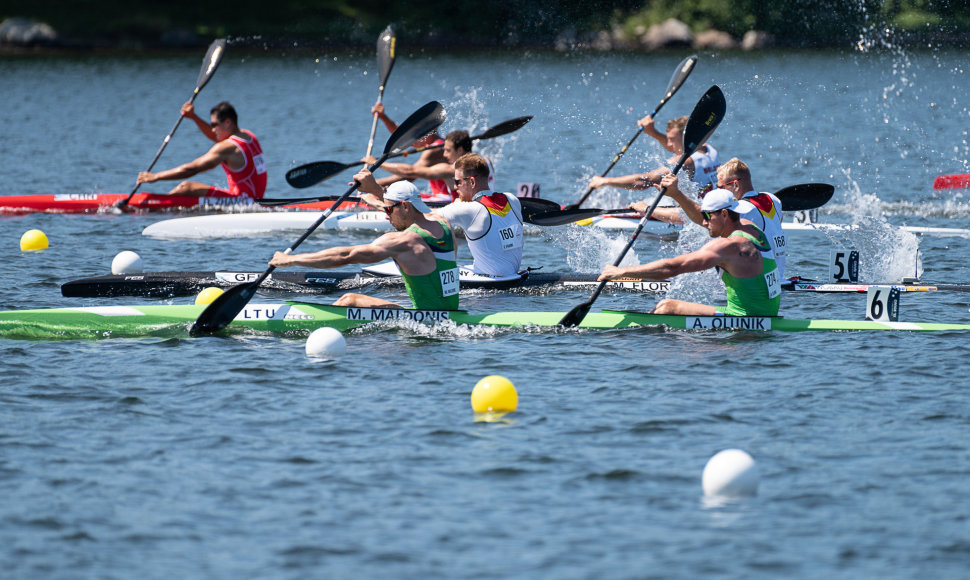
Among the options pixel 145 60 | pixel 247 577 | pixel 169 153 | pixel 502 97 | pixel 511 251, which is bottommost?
pixel 247 577

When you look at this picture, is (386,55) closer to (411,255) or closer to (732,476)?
(411,255)

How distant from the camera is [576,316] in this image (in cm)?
1130

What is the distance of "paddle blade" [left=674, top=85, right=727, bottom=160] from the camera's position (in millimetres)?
12875

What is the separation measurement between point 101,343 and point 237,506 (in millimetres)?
4389

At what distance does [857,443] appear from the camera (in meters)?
8.30

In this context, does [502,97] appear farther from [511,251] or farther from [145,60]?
[511,251]

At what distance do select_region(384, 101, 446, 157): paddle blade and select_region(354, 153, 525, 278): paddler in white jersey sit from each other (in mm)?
670

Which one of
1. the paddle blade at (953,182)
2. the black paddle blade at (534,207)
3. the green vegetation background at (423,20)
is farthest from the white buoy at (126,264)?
the green vegetation background at (423,20)

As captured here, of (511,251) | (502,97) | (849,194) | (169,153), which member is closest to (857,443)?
(511,251)

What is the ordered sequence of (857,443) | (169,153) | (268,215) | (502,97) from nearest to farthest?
(857,443)
(268,215)
(169,153)
(502,97)

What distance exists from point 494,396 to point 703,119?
17.4ft

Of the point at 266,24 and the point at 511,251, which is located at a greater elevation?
the point at 266,24

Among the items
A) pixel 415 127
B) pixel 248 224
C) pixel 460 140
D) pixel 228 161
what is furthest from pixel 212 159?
pixel 415 127

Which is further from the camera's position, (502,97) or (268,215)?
(502,97)
